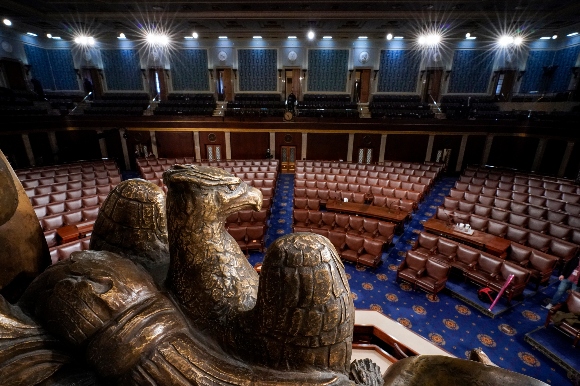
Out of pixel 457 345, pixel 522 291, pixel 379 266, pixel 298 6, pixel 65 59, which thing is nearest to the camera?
pixel 457 345

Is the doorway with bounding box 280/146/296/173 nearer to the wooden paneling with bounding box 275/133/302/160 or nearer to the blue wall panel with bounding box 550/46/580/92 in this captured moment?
the wooden paneling with bounding box 275/133/302/160

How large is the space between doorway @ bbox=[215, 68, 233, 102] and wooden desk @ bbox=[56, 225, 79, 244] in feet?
47.7

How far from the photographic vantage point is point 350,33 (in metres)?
16.5

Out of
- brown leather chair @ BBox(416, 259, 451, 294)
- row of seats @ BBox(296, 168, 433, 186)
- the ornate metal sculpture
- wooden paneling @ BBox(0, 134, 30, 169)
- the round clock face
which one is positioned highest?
the round clock face

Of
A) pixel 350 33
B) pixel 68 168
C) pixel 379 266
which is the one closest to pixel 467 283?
pixel 379 266

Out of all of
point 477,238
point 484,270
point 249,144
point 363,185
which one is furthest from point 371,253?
point 249,144

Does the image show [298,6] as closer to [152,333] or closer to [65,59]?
[152,333]

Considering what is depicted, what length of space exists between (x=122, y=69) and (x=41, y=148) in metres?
8.16

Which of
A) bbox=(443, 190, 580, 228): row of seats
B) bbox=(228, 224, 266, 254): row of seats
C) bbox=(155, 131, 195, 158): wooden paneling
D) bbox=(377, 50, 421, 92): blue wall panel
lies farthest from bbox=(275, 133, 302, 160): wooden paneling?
bbox=(228, 224, 266, 254): row of seats

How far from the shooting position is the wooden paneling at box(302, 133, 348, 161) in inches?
581

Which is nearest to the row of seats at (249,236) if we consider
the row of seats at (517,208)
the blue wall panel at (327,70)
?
the row of seats at (517,208)

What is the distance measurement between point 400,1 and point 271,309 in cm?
1348

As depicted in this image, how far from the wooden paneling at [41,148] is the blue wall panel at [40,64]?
25.8ft

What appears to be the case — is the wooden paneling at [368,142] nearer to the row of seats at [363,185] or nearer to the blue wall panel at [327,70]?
the row of seats at [363,185]
